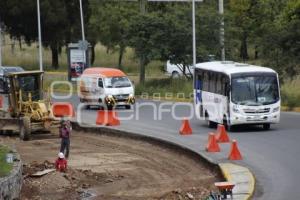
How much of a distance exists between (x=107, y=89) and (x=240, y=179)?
22.7 m

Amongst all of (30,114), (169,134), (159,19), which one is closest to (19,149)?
(30,114)

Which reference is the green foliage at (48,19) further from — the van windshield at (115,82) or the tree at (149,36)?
the van windshield at (115,82)

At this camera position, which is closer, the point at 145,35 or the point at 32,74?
the point at 32,74

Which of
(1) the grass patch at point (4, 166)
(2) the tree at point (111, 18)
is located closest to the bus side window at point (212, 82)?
(1) the grass patch at point (4, 166)

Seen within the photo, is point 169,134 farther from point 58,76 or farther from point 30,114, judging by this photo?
point 58,76

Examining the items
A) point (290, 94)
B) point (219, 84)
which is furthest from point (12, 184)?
point (290, 94)

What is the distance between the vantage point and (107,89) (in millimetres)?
41438

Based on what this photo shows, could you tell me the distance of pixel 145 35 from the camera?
168 feet

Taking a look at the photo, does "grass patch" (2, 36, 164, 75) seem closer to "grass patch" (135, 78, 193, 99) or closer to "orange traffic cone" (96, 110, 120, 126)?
"grass patch" (135, 78, 193, 99)

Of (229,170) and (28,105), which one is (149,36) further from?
(229,170)

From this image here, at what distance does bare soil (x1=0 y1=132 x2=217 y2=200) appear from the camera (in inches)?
772

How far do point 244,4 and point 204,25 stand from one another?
78.2 feet

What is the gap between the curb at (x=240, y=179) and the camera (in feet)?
57.0

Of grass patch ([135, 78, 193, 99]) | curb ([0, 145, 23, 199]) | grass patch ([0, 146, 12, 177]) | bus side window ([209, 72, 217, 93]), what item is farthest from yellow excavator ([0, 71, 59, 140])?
grass patch ([135, 78, 193, 99])
